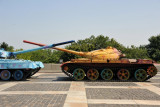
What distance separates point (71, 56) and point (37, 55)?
9.74 m

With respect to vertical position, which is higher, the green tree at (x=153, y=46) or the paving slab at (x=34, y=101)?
the green tree at (x=153, y=46)

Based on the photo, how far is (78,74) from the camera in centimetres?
1259

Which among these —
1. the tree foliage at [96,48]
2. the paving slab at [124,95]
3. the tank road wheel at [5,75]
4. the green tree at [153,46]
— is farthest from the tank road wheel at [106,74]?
the green tree at [153,46]

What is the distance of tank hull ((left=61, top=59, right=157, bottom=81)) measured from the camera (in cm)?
1241

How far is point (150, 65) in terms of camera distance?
41.0ft

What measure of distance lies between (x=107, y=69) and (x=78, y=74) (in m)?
2.16

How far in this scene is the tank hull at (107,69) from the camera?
12.4m

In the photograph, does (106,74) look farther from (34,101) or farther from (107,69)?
(34,101)

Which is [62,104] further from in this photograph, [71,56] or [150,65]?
[71,56]

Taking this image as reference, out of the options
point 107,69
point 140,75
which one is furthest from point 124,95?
point 140,75

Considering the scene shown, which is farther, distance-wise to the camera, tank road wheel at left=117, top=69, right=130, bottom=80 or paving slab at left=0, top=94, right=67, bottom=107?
tank road wheel at left=117, top=69, right=130, bottom=80

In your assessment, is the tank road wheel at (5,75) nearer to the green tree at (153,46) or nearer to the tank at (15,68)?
the tank at (15,68)

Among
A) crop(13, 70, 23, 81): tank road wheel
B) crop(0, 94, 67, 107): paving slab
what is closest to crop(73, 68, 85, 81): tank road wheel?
crop(13, 70, 23, 81): tank road wheel

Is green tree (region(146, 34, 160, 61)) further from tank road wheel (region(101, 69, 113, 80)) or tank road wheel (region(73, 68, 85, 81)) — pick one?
tank road wheel (region(73, 68, 85, 81))
